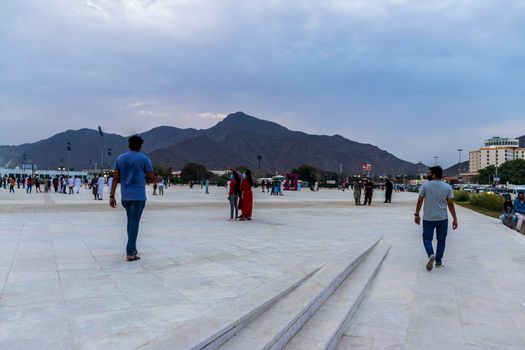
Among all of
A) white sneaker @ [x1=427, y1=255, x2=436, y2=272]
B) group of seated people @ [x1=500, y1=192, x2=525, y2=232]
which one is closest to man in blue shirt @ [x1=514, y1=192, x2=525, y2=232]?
group of seated people @ [x1=500, y1=192, x2=525, y2=232]

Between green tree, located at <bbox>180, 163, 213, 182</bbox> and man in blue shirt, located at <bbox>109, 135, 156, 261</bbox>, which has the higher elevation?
green tree, located at <bbox>180, 163, 213, 182</bbox>

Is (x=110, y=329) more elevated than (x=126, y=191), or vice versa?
(x=126, y=191)

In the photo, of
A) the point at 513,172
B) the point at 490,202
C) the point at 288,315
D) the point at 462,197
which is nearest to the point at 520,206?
the point at 490,202

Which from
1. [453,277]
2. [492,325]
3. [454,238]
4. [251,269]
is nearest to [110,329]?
[251,269]

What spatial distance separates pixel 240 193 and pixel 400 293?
27.1 ft

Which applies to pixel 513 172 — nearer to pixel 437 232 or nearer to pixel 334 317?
pixel 437 232

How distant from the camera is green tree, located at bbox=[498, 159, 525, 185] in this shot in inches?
4520

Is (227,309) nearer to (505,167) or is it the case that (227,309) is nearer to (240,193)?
(240,193)

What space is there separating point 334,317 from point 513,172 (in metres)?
130

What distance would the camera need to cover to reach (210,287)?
4547mm

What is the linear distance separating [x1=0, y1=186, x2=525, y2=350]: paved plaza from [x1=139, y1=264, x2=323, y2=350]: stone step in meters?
0.10

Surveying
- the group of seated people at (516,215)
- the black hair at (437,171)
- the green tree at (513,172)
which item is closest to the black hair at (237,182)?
the black hair at (437,171)

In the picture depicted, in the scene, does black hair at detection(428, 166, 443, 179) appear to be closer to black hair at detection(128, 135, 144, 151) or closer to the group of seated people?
black hair at detection(128, 135, 144, 151)

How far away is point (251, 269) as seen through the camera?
557 centimetres
